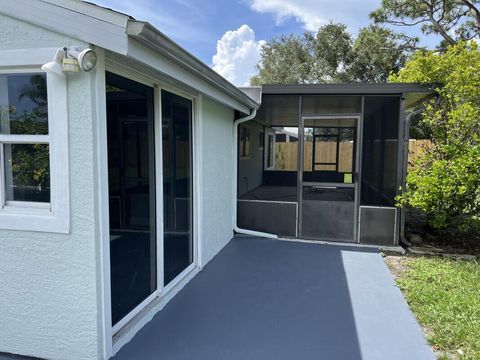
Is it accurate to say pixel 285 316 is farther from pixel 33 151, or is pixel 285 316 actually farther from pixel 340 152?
pixel 340 152

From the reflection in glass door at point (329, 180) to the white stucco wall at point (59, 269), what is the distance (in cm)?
424

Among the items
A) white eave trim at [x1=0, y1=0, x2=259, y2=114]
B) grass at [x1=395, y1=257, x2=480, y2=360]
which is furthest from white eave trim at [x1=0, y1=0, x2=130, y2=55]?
grass at [x1=395, y1=257, x2=480, y2=360]

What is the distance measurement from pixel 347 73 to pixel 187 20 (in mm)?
10639

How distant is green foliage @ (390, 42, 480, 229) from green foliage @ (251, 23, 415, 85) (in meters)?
12.3

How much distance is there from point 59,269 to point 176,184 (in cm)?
165

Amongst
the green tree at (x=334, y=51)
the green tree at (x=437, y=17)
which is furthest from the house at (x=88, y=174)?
the green tree at (x=334, y=51)

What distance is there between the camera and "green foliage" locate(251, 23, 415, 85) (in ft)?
54.5

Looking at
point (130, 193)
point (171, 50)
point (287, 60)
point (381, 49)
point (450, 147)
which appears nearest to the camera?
point (171, 50)

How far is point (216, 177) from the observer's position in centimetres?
521

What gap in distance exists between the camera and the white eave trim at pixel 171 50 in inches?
84.7

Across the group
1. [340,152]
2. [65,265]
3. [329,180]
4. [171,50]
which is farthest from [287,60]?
[65,265]

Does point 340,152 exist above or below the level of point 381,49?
below

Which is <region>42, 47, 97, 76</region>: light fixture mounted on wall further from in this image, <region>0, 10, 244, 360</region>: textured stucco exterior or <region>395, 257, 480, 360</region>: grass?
<region>395, 257, 480, 360</region>: grass

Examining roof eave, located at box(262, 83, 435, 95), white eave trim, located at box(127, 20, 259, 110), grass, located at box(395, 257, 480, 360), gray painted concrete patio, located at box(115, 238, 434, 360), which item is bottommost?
gray painted concrete patio, located at box(115, 238, 434, 360)
